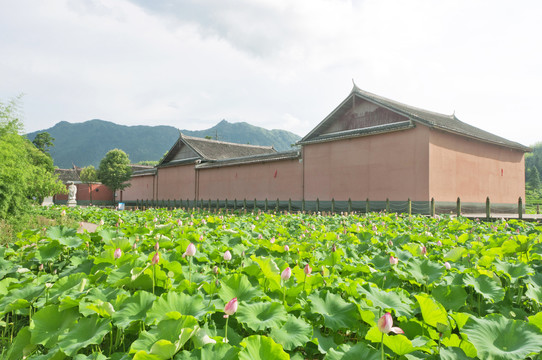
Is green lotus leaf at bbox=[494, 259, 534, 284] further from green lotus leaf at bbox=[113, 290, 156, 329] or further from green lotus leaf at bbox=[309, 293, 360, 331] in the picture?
green lotus leaf at bbox=[113, 290, 156, 329]

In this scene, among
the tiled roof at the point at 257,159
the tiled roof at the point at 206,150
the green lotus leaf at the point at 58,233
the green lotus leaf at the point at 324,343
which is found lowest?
the green lotus leaf at the point at 324,343

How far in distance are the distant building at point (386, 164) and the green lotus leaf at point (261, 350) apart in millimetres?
14679

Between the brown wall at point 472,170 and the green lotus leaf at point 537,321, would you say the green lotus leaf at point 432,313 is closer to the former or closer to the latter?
the green lotus leaf at point 537,321

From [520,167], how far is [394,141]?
9665 millimetres

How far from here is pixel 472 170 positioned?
54.8ft

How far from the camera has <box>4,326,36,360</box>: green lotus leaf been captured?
5.07 feet

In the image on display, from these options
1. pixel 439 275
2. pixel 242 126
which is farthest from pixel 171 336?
pixel 242 126

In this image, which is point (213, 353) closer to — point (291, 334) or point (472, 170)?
point (291, 334)

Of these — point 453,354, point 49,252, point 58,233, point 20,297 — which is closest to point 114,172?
point 58,233

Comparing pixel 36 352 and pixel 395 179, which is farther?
pixel 395 179

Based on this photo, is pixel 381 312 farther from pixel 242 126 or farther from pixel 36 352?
pixel 242 126

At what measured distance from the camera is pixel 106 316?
1.52 metres

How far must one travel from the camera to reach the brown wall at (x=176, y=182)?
25775 mm

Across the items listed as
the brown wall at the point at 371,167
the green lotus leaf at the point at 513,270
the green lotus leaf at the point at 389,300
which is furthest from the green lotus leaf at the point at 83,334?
the brown wall at the point at 371,167
